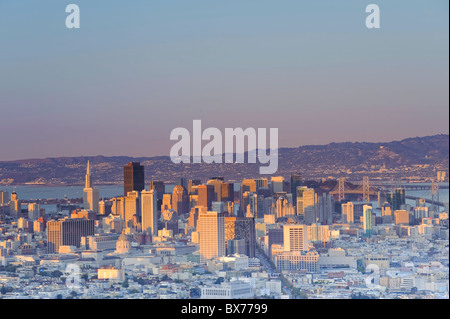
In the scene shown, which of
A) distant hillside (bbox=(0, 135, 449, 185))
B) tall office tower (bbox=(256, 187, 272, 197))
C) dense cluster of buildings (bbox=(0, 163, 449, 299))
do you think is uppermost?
distant hillside (bbox=(0, 135, 449, 185))

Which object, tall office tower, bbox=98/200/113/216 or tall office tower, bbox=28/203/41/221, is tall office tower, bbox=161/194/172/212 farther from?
tall office tower, bbox=28/203/41/221

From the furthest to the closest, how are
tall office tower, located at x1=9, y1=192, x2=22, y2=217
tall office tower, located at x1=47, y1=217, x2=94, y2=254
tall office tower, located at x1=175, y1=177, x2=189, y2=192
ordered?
tall office tower, located at x1=47, y1=217, x2=94, y2=254, tall office tower, located at x1=9, y1=192, x2=22, y2=217, tall office tower, located at x1=175, y1=177, x2=189, y2=192

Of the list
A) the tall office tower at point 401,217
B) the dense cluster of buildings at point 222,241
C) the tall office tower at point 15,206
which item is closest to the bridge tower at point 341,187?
the dense cluster of buildings at point 222,241

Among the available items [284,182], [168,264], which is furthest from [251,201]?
[168,264]

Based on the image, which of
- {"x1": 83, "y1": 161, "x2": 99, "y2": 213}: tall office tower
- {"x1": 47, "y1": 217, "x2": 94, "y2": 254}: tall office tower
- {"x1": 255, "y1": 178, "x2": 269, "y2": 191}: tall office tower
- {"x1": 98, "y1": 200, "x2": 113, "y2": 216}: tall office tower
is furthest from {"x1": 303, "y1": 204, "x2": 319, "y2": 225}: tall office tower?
{"x1": 47, "y1": 217, "x2": 94, "y2": 254}: tall office tower

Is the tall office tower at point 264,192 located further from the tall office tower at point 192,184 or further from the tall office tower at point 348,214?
the tall office tower at point 348,214
